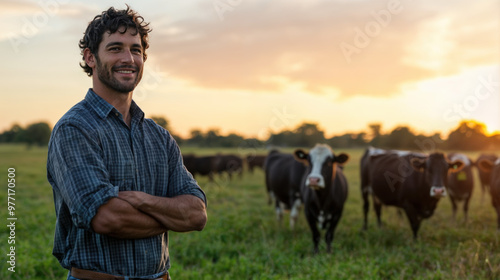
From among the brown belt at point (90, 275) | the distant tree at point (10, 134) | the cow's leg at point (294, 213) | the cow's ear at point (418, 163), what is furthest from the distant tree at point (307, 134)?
the brown belt at point (90, 275)

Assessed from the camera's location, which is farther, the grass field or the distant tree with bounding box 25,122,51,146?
the distant tree with bounding box 25,122,51,146

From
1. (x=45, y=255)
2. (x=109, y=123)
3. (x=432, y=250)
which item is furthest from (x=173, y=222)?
(x=432, y=250)

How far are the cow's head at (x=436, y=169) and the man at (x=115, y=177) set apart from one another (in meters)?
6.53

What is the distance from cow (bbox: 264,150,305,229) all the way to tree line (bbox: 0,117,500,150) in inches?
790

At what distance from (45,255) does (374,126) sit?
74081 mm

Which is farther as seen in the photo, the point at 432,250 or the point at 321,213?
the point at 321,213

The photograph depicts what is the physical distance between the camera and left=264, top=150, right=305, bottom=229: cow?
970cm

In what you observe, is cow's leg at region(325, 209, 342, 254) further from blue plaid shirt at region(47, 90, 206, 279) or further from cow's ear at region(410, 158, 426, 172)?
blue plaid shirt at region(47, 90, 206, 279)

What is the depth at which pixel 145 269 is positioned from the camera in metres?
2.23

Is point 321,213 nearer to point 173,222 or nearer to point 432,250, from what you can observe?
point 432,250

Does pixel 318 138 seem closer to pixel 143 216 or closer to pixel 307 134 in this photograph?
pixel 307 134

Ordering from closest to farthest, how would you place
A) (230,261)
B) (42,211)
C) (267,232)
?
1. (230,261)
2. (267,232)
3. (42,211)

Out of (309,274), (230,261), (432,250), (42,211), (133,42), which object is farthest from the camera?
(42,211)

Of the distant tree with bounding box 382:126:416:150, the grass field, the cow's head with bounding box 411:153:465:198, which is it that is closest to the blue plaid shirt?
the grass field
